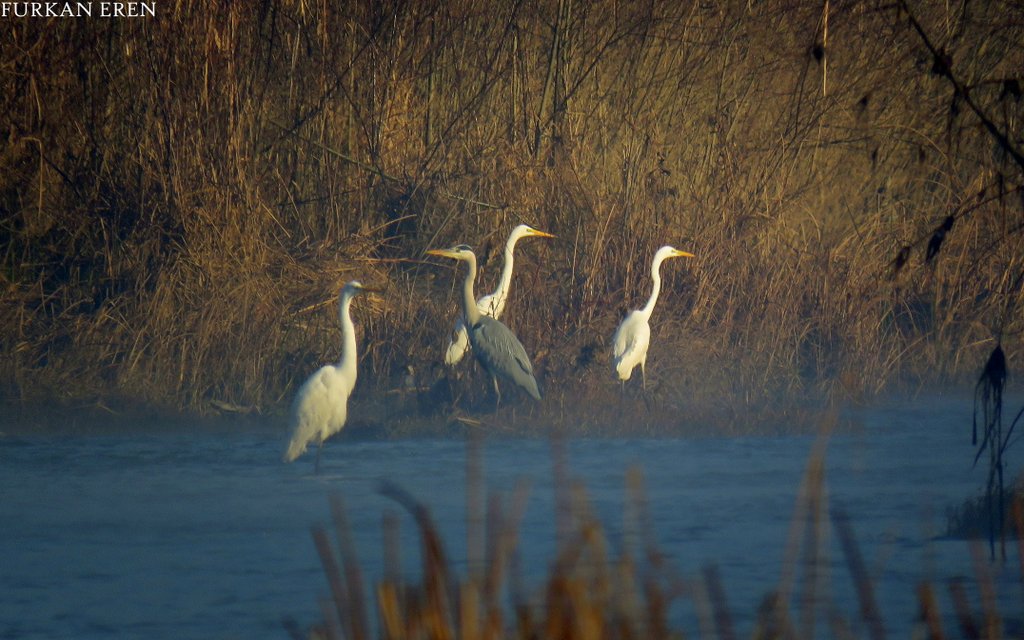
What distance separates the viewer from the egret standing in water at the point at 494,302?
9.38m

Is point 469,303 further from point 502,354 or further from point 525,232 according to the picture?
point 525,232

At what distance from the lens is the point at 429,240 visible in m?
10.7

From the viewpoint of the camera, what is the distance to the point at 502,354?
8.99 m

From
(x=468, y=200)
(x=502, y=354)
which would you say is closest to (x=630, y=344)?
(x=502, y=354)

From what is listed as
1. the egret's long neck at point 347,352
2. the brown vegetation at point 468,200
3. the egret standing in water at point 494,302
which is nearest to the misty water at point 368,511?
the egret's long neck at point 347,352

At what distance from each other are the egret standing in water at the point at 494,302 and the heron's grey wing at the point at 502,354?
287 millimetres

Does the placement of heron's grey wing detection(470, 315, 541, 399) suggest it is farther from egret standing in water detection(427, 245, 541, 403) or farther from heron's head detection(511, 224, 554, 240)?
heron's head detection(511, 224, 554, 240)

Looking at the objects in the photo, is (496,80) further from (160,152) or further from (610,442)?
(610,442)

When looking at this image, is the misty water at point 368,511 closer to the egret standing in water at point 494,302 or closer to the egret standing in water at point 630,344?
the egret standing in water at point 630,344

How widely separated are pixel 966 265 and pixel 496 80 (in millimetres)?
4237

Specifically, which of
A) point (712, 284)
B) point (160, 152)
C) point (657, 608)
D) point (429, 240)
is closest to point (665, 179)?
point (712, 284)

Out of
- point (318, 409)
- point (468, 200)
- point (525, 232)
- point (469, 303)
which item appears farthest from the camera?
point (468, 200)

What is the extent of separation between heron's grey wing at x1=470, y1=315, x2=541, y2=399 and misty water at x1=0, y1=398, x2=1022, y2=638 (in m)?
0.64

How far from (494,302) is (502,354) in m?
0.74
